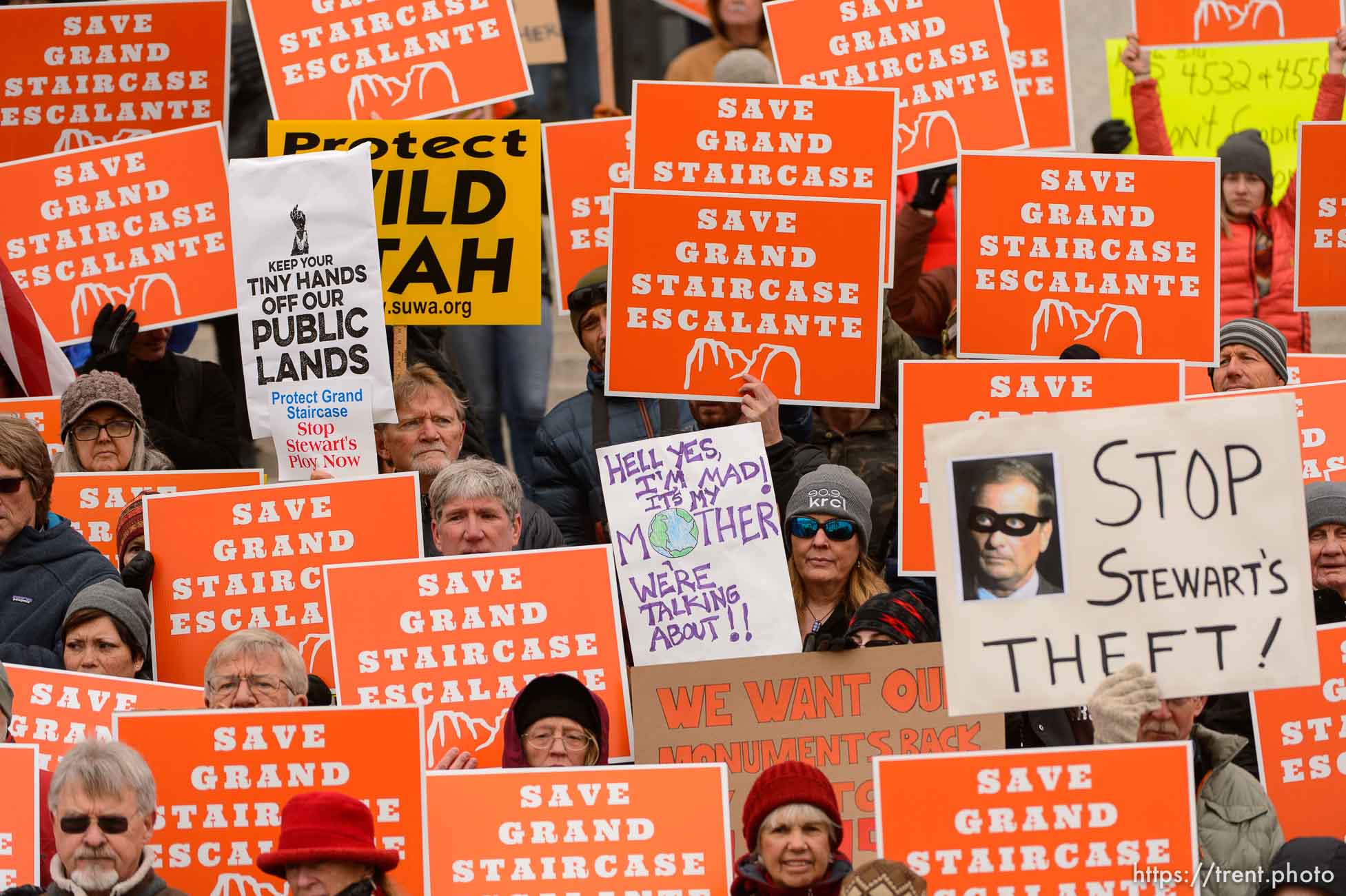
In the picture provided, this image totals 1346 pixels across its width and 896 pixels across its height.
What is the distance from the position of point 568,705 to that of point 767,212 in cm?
232

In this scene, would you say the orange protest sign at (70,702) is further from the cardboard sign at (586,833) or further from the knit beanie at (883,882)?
the knit beanie at (883,882)

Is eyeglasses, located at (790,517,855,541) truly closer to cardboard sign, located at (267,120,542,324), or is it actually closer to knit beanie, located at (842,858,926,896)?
cardboard sign, located at (267,120,542,324)

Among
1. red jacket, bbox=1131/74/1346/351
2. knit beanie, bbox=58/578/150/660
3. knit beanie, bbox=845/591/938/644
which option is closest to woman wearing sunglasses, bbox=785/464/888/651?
knit beanie, bbox=845/591/938/644

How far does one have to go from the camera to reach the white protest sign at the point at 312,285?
880 centimetres

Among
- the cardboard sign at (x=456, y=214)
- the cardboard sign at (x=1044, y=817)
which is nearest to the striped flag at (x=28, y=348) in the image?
the cardboard sign at (x=456, y=214)

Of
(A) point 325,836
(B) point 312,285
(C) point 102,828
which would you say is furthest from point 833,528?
(C) point 102,828

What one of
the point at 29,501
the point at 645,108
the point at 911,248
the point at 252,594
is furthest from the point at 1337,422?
the point at 29,501

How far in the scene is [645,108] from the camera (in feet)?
30.3

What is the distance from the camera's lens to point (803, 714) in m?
7.16

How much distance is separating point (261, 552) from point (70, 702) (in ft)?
3.54

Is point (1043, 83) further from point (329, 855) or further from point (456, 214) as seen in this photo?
point (329, 855)

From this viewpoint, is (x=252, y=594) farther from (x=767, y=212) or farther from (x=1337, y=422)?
(x=1337, y=422)

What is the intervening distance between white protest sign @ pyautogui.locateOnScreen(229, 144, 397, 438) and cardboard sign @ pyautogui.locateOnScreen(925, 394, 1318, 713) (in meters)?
3.24

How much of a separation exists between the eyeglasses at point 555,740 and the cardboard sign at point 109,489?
6.96ft
